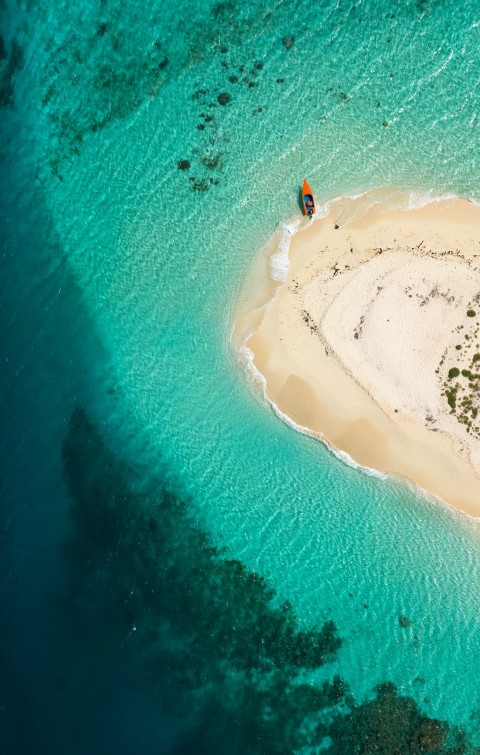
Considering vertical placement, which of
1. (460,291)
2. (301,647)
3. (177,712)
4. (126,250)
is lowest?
(177,712)

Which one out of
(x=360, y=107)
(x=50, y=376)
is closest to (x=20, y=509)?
(x=50, y=376)

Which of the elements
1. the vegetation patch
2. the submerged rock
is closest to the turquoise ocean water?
the submerged rock

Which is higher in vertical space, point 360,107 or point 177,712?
point 360,107

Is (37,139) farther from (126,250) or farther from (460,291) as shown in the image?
(460,291)

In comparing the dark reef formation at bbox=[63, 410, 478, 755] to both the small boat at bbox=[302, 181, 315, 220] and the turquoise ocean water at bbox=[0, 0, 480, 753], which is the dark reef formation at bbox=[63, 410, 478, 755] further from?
the small boat at bbox=[302, 181, 315, 220]

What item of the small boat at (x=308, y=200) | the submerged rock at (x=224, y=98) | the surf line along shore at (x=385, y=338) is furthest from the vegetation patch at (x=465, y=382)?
the submerged rock at (x=224, y=98)

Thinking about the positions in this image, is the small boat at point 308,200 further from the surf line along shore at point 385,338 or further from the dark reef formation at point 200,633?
the dark reef formation at point 200,633
